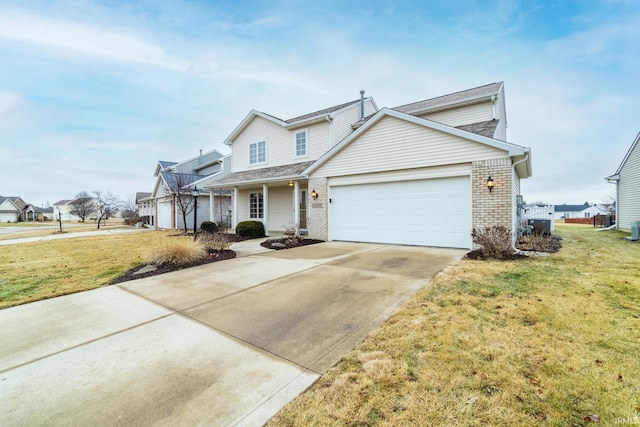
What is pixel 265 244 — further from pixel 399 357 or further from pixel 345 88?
pixel 345 88

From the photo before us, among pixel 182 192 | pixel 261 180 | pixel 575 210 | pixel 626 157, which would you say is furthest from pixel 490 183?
pixel 575 210

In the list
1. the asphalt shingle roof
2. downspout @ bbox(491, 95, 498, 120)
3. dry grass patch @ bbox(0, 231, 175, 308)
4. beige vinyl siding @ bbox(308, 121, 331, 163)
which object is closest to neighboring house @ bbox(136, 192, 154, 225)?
dry grass patch @ bbox(0, 231, 175, 308)

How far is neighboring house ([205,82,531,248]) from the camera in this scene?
832 cm

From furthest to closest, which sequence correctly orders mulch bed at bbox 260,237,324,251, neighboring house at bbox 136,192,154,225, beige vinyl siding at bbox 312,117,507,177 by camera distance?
1. neighboring house at bbox 136,192,154,225
2. mulch bed at bbox 260,237,324,251
3. beige vinyl siding at bbox 312,117,507,177

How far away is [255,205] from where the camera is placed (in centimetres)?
1744

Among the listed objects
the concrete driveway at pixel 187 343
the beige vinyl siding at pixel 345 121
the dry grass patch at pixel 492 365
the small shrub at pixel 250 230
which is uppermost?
the beige vinyl siding at pixel 345 121

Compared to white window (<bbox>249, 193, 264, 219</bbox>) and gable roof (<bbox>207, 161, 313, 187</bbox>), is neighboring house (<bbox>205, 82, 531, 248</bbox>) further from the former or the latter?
white window (<bbox>249, 193, 264, 219</bbox>)

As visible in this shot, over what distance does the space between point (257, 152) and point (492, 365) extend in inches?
649

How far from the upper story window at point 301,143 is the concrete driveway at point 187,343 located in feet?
32.5

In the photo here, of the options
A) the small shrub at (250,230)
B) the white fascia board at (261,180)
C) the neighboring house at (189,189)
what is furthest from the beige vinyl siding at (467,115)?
the neighboring house at (189,189)

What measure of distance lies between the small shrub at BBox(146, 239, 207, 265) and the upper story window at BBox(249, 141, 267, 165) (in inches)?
381

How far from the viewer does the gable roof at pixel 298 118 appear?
14.0 meters

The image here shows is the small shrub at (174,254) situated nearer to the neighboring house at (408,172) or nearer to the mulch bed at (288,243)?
the mulch bed at (288,243)

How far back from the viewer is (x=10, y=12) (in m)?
8.61
